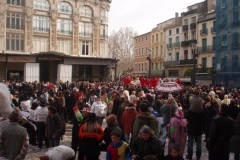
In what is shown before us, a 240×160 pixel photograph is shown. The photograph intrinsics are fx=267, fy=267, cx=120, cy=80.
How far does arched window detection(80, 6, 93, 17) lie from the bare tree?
2350cm

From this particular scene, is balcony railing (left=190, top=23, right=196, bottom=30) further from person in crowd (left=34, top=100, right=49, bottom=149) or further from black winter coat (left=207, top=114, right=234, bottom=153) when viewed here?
black winter coat (left=207, top=114, right=234, bottom=153)

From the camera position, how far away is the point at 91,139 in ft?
17.0

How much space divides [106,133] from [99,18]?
3273cm

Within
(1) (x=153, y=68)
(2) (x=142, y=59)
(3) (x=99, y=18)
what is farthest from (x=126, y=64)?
(3) (x=99, y=18)

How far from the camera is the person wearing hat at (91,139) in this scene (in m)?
5.18

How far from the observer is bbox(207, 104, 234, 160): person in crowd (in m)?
5.68

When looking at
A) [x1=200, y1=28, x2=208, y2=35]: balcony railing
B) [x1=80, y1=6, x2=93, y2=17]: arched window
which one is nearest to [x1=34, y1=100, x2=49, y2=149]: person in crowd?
[x1=80, y1=6, x2=93, y2=17]: arched window

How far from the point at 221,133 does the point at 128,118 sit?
2.72m

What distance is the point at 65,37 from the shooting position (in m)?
34.5

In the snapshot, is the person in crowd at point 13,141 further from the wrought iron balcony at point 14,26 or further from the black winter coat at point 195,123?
the wrought iron balcony at point 14,26

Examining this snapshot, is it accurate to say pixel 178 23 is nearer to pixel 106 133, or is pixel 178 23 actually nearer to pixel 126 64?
pixel 126 64

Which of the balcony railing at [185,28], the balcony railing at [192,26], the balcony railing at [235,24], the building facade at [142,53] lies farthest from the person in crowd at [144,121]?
the building facade at [142,53]

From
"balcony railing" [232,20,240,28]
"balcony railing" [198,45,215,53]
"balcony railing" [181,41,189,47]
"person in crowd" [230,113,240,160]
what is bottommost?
"person in crowd" [230,113,240,160]

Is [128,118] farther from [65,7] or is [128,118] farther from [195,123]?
[65,7]
